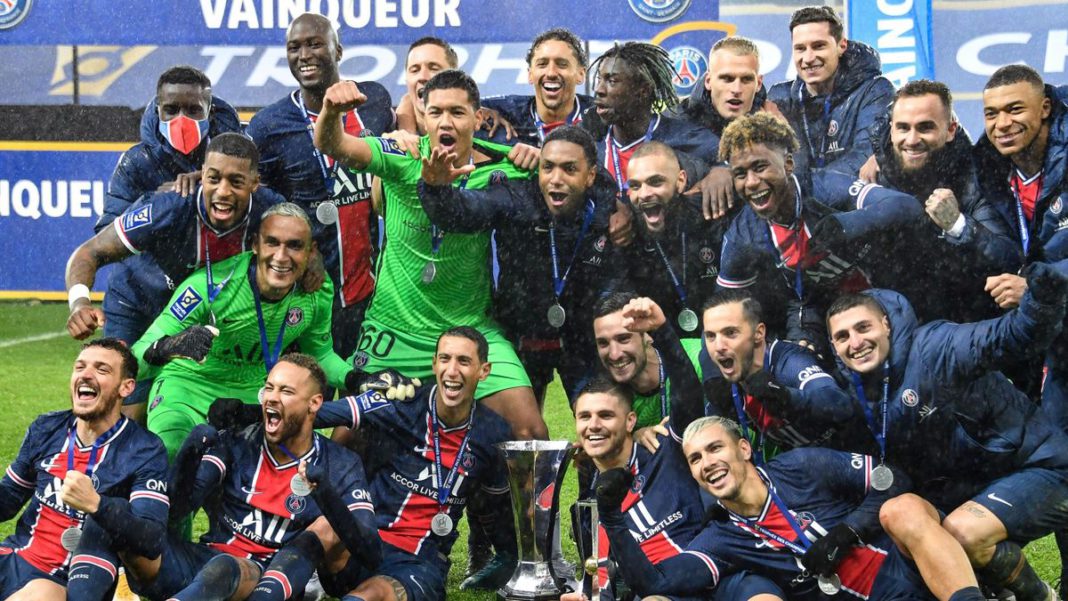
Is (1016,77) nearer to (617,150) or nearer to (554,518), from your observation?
(617,150)

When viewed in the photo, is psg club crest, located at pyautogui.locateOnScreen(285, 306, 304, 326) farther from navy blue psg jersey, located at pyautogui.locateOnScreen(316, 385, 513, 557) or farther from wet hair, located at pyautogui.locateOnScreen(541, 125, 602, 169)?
wet hair, located at pyautogui.locateOnScreen(541, 125, 602, 169)

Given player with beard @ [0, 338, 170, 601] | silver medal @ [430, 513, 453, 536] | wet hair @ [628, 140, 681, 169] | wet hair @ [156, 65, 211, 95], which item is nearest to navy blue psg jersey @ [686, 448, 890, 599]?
silver medal @ [430, 513, 453, 536]

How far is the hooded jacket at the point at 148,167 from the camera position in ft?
18.0

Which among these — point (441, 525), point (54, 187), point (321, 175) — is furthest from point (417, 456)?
point (54, 187)

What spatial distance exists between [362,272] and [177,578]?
1636 millimetres

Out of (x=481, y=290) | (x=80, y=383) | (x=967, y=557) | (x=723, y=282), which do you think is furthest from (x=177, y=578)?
(x=967, y=557)

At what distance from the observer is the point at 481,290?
5.29 meters

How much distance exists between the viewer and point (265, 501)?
4664mm

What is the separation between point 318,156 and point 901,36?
4.85m

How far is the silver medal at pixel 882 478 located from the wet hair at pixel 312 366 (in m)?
1.80

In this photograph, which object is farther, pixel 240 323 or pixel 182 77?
pixel 182 77

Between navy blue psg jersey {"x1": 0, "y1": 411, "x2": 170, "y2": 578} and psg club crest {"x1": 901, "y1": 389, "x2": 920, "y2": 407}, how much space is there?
2364 millimetres

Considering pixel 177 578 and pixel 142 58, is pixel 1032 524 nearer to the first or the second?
pixel 177 578

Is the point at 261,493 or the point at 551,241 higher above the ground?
the point at 551,241
